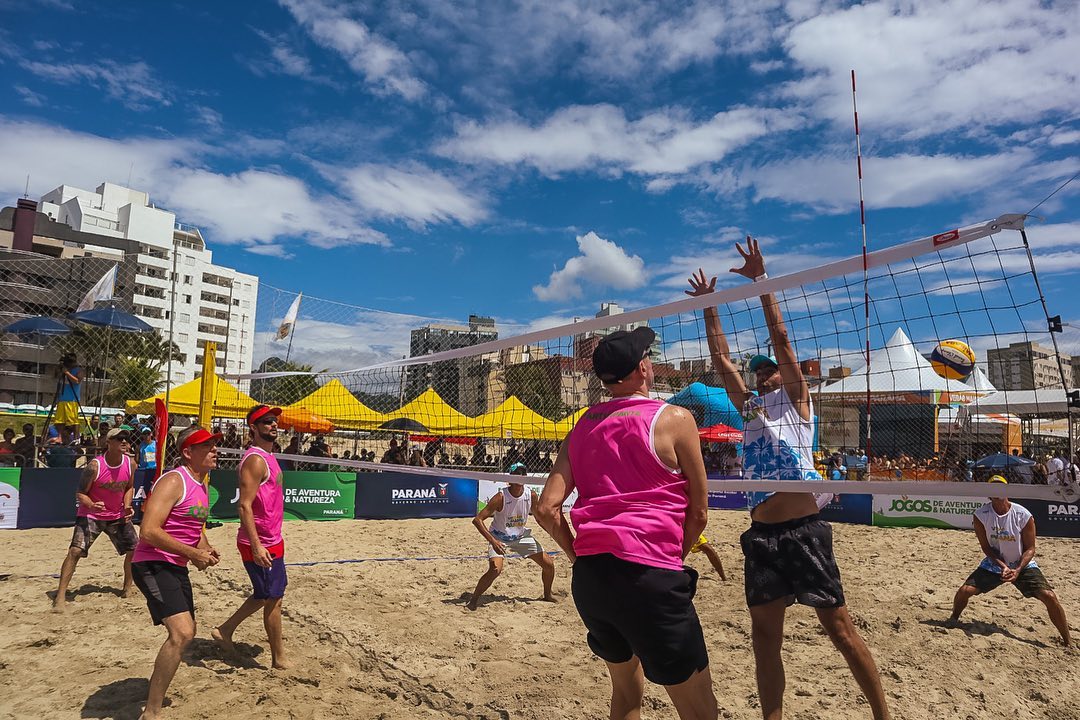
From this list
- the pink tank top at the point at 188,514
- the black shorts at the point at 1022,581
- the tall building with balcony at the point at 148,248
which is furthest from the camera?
the tall building with balcony at the point at 148,248

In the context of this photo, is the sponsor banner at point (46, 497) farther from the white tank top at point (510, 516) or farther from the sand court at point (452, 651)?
the white tank top at point (510, 516)

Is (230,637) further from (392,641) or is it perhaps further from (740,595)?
(740,595)

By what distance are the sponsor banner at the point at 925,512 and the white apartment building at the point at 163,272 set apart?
6096 cm

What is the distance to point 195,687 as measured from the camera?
416 cm

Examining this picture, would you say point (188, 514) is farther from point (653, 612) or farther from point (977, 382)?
point (977, 382)

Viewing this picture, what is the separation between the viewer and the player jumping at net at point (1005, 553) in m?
5.71

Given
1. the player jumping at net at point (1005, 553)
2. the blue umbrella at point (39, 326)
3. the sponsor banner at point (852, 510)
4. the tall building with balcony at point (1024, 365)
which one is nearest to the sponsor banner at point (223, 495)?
the blue umbrella at point (39, 326)

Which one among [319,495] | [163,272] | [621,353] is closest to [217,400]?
[319,495]

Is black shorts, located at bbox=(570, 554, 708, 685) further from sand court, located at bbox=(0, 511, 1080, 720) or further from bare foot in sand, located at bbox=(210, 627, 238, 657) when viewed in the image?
bare foot in sand, located at bbox=(210, 627, 238, 657)

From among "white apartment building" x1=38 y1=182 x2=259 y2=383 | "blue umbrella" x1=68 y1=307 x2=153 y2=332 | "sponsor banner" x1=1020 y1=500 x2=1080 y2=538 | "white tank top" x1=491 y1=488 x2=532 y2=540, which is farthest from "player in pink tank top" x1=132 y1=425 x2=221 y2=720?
"white apartment building" x1=38 y1=182 x2=259 y2=383

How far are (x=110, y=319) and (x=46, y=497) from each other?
342cm

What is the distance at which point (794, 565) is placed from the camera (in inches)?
122

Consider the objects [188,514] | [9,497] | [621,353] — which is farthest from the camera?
[9,497]

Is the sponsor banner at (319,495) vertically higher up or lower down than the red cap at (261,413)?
lower down
